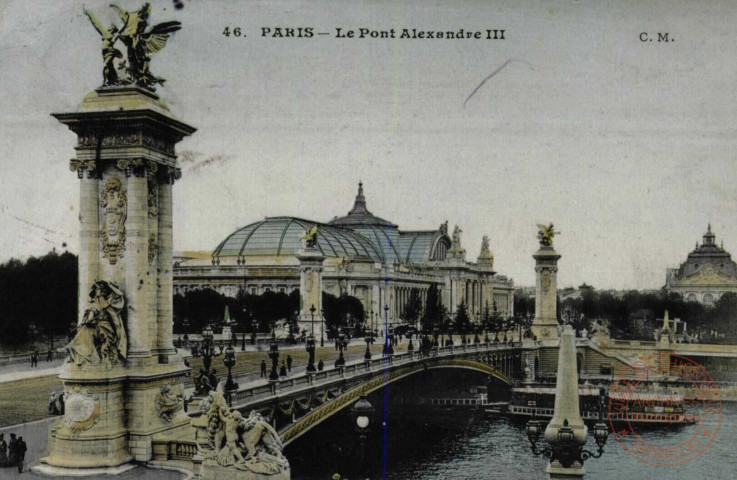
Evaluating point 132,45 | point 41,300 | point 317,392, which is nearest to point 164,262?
point 132,45

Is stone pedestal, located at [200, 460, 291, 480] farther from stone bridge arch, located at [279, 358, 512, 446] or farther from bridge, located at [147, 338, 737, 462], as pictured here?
stone bridge arch, located at [279, 358, 512, 446]

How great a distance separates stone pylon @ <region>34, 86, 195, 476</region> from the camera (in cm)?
1491

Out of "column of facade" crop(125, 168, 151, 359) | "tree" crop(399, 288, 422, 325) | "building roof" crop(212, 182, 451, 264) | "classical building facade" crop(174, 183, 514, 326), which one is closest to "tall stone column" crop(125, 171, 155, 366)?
"column of facade" crop(125, 168, 151, 359)

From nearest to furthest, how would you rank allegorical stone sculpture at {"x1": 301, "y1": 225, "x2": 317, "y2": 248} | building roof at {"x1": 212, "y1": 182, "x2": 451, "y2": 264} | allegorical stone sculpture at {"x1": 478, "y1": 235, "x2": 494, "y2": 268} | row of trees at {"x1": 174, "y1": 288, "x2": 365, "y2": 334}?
allegorical stone sculpture at {"x1": 301, "y1": 225, "x2": 317, "y2": 248}
row of trees at {"x1": 174, "y1": 288, "x2": 365, "y2": 334}
building roof at {"x1": 212, "y1": 182, "x2": 451, "y2": 264}
allegorical stone sculpture at {"x1": 478, "y1": 235, "x2": 494, "y2": 268}

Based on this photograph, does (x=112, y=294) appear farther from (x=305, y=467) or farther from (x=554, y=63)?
(x=305, y=467)

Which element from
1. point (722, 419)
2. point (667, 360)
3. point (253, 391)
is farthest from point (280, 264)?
point (253, 391)

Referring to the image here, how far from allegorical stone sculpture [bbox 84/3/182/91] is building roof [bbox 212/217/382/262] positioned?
48165 mm

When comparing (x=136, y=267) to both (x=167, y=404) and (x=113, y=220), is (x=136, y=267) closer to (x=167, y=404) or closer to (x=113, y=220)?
(x=113, y=220)

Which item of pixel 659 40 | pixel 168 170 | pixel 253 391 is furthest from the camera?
pixel 253 391

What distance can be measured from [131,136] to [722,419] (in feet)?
104

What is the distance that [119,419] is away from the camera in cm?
1516

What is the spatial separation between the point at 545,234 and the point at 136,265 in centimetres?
3744

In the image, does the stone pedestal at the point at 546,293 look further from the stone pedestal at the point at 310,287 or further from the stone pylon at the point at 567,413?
the stone pylon at the point at 567,413

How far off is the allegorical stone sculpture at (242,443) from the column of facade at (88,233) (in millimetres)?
3913
